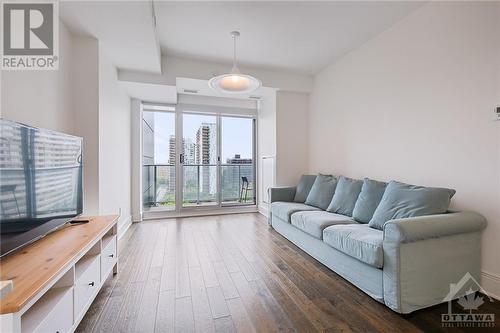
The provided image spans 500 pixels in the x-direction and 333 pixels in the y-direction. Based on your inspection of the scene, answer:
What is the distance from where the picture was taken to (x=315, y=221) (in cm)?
256

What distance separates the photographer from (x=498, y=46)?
184 centimetres

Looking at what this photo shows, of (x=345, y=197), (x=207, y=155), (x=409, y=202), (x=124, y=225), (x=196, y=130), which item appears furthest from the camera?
(x=207, y=155)

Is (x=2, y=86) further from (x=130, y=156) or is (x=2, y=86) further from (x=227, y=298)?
(x=130, y=156)

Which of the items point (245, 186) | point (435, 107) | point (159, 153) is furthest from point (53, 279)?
point (245, 186)

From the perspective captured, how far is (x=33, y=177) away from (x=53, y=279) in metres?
0.65

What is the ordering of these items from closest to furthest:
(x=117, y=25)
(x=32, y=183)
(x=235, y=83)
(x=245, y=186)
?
(x=32, y=183) < (x=117, y=25) < (x=235, y=83) < (x=245, y=186)

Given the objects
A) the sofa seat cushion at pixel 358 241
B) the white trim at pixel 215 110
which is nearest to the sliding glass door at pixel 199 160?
the white trim at pixel 215 110

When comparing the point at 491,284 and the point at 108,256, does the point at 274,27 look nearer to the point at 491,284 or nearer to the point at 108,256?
the point at 108,256

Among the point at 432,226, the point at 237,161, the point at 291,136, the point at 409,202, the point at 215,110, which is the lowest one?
the point at 432,226

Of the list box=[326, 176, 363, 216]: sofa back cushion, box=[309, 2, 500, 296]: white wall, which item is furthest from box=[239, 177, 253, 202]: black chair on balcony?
box=[326, 176, 363, 216]: sofa back cushion

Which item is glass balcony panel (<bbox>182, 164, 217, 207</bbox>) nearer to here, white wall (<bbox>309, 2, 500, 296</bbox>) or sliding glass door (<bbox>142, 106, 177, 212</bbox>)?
sliding glass door (<bbox>142, 106, 177, 212</bbox>)

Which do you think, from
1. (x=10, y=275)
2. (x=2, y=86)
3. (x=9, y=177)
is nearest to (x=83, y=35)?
(x=2, y=86)

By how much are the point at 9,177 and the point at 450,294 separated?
3038mm

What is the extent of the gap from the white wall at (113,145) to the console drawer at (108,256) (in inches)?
24.4
